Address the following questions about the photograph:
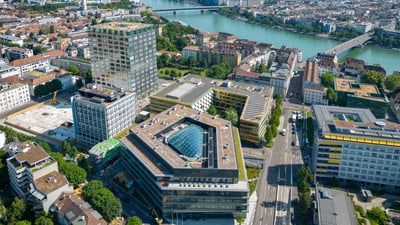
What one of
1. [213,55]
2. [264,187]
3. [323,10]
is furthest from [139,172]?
[323,10]

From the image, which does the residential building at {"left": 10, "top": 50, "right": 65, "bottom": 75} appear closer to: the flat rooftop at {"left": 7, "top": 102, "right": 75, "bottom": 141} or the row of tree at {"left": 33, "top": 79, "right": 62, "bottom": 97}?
the row of tree at {"left": 33, "top": 79, "right": 62, "bottom": 97}

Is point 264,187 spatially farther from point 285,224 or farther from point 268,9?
point 268,9

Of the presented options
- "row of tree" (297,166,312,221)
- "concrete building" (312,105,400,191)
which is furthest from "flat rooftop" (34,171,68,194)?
"concrete building" (312,105,400,191)

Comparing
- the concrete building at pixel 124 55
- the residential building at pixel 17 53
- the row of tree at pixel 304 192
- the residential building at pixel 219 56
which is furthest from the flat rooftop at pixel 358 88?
the residential building at pixel 17 53

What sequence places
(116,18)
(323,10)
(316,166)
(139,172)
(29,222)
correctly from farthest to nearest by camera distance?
(323,10) < (116,18) < (316,166) < (139,172) < (29,222)

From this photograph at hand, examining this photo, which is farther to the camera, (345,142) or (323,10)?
(323,10)

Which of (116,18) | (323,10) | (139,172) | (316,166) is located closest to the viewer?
(139,172)
